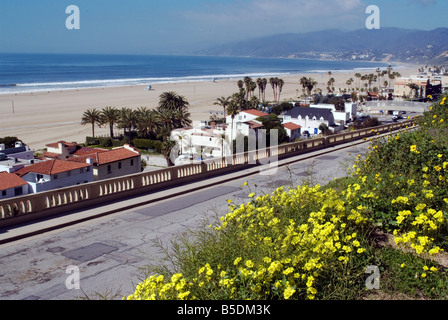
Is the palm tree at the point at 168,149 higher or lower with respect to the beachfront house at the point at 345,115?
lower

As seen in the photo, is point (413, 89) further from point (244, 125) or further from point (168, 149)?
point (168, 149)

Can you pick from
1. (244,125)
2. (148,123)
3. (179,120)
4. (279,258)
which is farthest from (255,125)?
(279,258)

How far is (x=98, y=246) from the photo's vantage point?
10000 mm

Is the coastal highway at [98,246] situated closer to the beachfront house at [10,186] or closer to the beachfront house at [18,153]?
the beachfront house at [10,186]

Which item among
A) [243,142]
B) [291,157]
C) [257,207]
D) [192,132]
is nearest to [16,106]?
[192,132]

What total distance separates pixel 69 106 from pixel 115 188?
3250 inches

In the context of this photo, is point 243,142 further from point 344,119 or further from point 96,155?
point 344,119

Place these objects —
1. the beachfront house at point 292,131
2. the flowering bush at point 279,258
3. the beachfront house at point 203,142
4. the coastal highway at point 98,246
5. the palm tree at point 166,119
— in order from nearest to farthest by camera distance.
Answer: the flowering bush at point 279,258
the coastal highway at point 98,246
the beachfront house at point 203,142
the beachfront house at point 292,131
the palm tree at point 166,119

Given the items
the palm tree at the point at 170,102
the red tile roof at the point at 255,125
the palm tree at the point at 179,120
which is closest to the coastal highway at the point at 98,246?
the red tile roof at the point at 255,125

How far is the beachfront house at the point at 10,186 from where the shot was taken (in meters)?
24.3

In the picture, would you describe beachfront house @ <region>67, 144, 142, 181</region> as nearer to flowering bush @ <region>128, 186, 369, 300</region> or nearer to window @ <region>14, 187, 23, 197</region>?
window @ <region>14, 187, 23, 197</region>

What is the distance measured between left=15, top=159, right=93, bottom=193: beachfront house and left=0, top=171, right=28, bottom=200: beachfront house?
1.21m

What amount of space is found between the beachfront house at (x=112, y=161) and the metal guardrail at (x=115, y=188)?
1514 cm

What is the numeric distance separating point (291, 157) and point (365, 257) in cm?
1674
